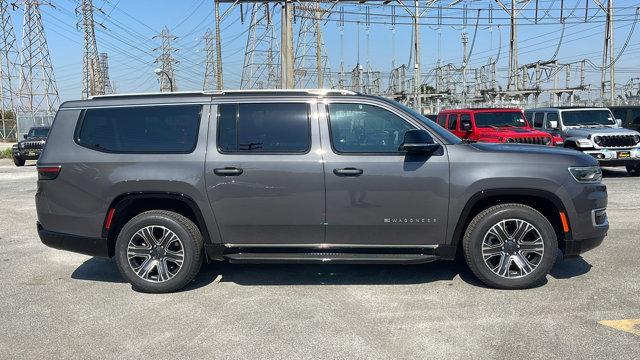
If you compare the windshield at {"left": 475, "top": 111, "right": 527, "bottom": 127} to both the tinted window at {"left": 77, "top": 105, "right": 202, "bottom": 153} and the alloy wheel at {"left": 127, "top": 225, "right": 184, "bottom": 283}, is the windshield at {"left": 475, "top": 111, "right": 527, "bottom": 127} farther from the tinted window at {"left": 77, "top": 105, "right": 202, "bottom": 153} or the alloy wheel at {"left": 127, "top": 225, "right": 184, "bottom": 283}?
the alloy wheel at {"left": 127, "top": 225, "right": 184, "bottom": 283}

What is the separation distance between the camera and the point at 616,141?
13391 mm

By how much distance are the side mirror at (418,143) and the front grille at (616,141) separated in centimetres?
1047

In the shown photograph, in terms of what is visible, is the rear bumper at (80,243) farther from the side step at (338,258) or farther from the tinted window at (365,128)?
the tinted window at (365,128)

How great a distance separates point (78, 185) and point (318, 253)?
2477 millimetres

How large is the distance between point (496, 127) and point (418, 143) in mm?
9991

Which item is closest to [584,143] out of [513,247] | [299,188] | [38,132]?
[513,247]

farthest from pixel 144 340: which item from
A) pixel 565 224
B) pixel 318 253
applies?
pixel 565 224

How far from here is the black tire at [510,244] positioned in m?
4.94

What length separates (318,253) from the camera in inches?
198

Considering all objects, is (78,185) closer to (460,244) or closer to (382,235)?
(382,235)

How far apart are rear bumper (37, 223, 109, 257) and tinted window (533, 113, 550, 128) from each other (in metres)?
13.5

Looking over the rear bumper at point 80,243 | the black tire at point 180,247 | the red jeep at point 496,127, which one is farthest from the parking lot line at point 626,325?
the red jeep at point 496,127

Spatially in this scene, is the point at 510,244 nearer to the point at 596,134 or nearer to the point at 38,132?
the point at 596,134

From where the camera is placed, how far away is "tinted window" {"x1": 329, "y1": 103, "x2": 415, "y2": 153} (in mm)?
4984
